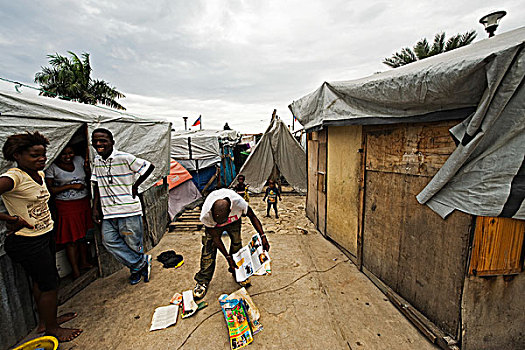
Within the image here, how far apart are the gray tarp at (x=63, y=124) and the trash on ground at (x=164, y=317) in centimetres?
187

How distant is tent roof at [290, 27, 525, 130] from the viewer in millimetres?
1646

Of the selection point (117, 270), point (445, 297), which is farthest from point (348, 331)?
point (117, 270)

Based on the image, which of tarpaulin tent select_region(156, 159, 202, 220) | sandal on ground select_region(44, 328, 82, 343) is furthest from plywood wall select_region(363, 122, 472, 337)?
tarpaulin tent select_region(156, 159, 202, 220)

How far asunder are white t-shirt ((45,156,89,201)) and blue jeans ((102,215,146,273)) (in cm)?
50

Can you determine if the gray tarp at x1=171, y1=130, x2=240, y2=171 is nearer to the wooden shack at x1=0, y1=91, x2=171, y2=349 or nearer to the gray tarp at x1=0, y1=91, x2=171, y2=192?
the gray tarp at x1=0, y1=91, x2=171, y2=192

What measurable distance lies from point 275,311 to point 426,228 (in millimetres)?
1854

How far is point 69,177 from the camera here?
9.41ft

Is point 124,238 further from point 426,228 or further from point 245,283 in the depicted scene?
point 426,228

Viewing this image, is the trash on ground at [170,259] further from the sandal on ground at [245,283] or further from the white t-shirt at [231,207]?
the white t-shirt at [231,207]

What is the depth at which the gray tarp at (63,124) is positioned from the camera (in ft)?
6.83

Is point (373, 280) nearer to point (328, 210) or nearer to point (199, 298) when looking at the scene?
point (328, 210)

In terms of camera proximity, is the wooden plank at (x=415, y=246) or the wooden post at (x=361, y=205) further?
the wooden post at (x=361, y=205)

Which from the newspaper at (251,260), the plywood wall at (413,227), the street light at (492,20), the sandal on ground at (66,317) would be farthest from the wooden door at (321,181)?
the sandal on ground at (66,317)

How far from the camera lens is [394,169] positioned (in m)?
2.70
